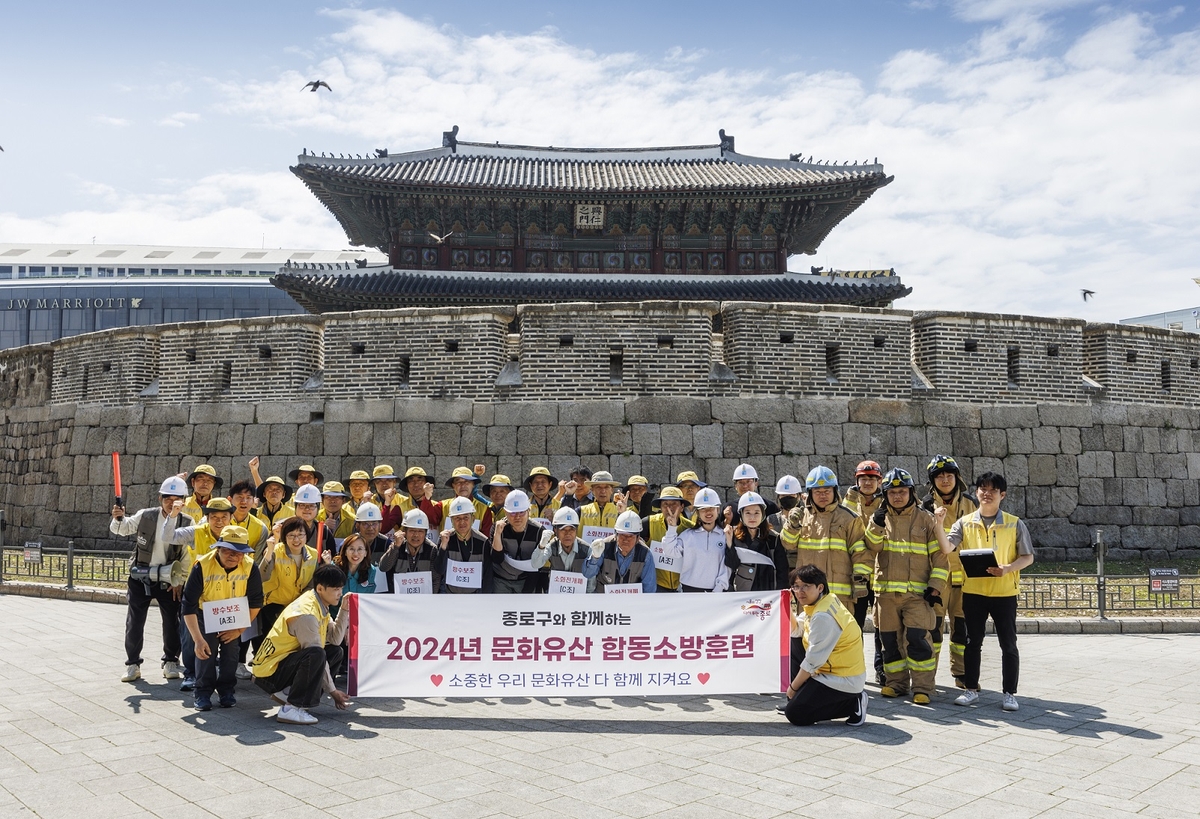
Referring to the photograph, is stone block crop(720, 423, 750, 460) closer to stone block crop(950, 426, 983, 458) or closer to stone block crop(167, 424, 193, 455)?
stone block crop(950, 426, 983, 458)

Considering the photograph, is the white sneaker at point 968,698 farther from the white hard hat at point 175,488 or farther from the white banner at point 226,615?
the white hard hat at point 175,488

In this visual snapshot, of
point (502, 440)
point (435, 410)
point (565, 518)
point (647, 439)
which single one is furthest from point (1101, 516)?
point (435, 410)

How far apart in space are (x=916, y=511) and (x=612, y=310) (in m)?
7.13

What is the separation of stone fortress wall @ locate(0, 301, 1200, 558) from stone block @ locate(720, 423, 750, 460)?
0.03 metres

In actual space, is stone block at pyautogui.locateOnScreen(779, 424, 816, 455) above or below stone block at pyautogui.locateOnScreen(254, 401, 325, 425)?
below

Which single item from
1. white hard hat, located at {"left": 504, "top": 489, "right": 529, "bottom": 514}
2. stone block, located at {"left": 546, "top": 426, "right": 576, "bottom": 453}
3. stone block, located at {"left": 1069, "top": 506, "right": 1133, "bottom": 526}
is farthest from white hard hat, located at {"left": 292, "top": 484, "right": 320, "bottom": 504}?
stone block, located at {"left": 1069, "top": 506, "right": 1133, "bottom": 526}

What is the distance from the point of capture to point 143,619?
21.1 ft

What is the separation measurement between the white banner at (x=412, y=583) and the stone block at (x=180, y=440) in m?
8.80

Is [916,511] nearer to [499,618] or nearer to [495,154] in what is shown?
[499,618]

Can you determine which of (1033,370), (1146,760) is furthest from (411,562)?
(1033,370)

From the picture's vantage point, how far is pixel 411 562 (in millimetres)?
6332

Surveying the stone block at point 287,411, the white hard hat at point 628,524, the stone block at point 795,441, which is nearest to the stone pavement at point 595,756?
the white hard hat at point 628,524

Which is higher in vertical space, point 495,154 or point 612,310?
point 495,154

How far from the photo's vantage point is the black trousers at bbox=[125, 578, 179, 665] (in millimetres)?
6375
